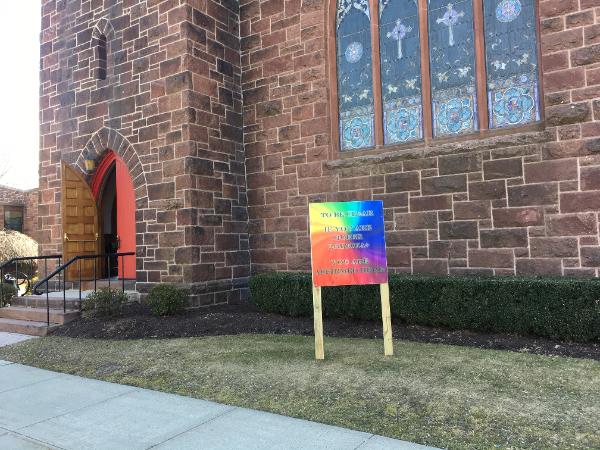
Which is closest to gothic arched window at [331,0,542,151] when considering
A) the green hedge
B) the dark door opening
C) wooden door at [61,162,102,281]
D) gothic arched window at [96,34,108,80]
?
the green hedge

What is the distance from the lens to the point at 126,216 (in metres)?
10.6

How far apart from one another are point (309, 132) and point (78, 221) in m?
5.68

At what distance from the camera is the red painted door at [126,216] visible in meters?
10.5

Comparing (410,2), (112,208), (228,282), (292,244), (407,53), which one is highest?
(410,2)

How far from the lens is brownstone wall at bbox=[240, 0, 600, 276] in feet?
21.1

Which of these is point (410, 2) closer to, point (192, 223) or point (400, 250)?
point (400, 250)

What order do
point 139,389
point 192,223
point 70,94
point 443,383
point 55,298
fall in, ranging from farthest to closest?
point 70,94, point 55,298, point 192,223, point 139,389, point 443,383

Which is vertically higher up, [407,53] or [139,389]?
[407,53]

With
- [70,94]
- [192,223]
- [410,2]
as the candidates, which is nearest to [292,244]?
[192,223]

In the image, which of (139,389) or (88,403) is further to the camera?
(139,389)

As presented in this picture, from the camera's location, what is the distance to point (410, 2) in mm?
8016

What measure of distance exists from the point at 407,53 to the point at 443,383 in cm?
579

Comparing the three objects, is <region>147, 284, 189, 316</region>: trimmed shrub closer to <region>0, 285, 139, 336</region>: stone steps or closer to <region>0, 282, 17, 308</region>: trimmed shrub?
<region>0, 285, 139, 336</region>: stone steps

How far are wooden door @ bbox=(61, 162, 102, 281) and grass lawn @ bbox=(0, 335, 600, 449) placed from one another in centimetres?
384
